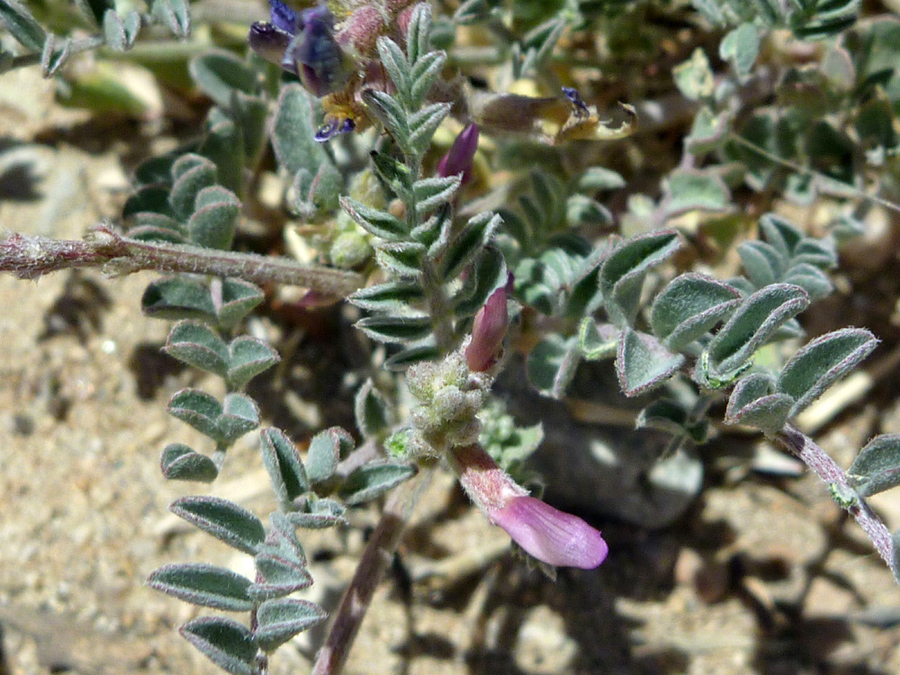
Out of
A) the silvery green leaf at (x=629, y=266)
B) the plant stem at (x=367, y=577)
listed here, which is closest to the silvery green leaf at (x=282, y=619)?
the plant stem at (x=367, y=577)

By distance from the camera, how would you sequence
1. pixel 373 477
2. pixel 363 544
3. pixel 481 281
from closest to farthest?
1. pixel 481 281
2. pixel 373 477
3. pixel 363 544

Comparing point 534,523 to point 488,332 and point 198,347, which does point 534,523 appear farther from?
point 198,347

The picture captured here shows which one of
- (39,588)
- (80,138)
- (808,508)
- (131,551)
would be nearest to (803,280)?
(808,508)

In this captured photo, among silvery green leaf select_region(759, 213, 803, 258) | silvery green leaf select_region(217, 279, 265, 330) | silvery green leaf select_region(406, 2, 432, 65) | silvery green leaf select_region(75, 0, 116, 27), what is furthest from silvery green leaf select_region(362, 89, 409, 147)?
silvery green leaf select_region(759, 213, 803, 258)

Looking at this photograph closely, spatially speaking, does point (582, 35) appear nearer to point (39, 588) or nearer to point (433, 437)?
point (433, 437)

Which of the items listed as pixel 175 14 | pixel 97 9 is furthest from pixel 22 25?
pixel 175 14

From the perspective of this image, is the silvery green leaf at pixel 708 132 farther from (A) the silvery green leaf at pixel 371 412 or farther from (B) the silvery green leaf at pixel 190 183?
(B) the silvery green leaf at pixel 190 183

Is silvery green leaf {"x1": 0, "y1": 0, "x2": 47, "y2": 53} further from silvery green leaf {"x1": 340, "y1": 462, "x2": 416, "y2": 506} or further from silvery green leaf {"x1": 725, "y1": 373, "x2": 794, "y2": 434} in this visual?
silvery green leaf {"x1": 725, "y1": 373, "x2": 794, "y2": 434}
